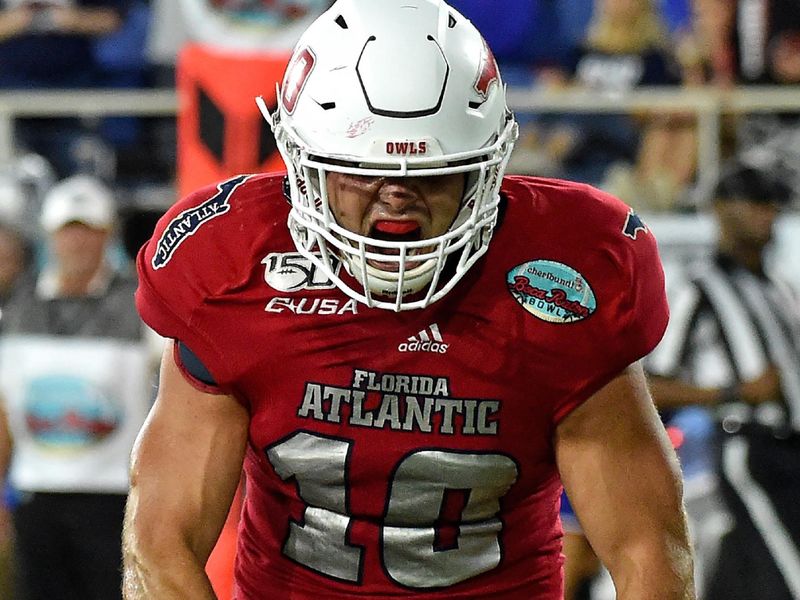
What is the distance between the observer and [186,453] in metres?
2.14

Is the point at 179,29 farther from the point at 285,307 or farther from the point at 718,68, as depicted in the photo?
the point at 285,307

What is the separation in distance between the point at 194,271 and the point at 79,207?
9.20ft

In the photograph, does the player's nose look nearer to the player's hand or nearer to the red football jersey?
the red football jersey

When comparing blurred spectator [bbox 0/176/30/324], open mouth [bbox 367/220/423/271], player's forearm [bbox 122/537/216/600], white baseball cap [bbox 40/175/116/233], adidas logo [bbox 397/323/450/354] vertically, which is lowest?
blurred spectator [bbox 0/176/30/324]

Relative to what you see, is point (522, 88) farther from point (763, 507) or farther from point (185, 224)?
point (185, 224)

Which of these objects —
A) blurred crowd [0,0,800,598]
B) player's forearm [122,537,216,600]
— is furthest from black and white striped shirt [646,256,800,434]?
player's forearm [122,537,216,600]

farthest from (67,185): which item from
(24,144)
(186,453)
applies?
(186,453)

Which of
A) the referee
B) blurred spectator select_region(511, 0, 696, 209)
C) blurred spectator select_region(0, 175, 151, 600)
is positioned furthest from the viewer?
blurred spectator select_region(511, 0, 696, 209)

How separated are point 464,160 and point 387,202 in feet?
0.39

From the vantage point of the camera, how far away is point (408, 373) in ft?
6.93

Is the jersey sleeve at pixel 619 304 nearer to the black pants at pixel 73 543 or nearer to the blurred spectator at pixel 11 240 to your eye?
the black pants at pixel 73 543

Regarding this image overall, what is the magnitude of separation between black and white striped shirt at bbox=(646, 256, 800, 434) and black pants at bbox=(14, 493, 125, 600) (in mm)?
1634

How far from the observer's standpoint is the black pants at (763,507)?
4203mm

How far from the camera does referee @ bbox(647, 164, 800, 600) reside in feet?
13.7
